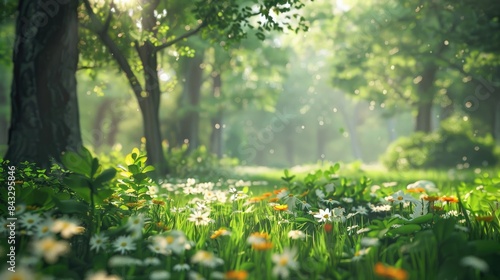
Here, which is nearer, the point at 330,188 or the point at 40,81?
the point at 330,188

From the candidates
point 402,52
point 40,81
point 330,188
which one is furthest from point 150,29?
point 402,52

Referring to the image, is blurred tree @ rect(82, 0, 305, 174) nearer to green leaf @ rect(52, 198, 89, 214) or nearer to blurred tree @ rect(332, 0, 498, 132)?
green leaf @ rect(52, 198, 89, 214)

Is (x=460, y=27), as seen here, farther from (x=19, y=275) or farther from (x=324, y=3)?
(x=19, y=275)

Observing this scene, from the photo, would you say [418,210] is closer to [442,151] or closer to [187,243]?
[187,243]

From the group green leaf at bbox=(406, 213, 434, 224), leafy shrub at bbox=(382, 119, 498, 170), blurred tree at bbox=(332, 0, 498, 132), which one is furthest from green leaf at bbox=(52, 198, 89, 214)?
leafy shrub at bbox=(382, 119, 498, 170)

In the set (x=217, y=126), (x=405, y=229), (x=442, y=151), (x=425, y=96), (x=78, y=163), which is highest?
(x=425, y=96)

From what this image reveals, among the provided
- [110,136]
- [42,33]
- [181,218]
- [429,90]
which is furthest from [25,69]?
[110,136]

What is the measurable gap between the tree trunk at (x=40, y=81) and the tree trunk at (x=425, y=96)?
16192mm

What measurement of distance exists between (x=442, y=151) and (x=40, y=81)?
50.0 ft

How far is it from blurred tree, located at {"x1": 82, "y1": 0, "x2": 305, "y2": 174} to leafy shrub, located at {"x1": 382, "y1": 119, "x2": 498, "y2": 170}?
32.4 ft

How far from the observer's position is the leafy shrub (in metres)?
17.2

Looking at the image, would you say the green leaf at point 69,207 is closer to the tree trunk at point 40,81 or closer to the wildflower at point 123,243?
the wildflower at point 123,243

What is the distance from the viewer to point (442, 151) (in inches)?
686

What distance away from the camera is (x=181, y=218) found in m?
4.50
